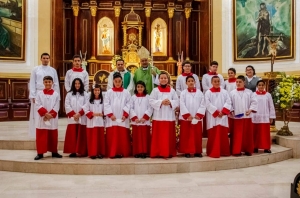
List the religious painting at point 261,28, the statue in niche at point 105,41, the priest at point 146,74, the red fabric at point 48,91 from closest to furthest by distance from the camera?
the red fabric at point 48,91 → the priest at point 146,74 → the religious painting at point 261,28 → the statue in niche at point 105,41

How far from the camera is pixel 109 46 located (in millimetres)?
15570

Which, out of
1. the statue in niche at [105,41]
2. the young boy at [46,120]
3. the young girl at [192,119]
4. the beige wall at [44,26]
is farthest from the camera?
the statue in niche at [105,41]

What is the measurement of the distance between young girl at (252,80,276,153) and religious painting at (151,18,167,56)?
7.67m

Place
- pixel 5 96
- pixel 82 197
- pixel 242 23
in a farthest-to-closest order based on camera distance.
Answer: pixel 242 23, pixel 5 96, pixel 82 197

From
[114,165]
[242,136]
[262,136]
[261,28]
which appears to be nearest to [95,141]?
[114,165]

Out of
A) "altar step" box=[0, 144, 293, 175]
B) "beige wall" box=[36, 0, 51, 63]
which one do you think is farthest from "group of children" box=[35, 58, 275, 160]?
"beige wall" box=[36, 0, 51, 63]

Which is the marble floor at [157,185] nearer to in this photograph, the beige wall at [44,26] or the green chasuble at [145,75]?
the green chasuble at [145,75]

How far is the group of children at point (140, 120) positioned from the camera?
288 inches

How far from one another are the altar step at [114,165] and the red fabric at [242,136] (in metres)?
0.25

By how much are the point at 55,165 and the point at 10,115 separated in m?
7.40

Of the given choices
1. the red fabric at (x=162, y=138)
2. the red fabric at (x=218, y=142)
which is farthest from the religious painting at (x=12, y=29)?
the red fabric at (x=218, y=142)

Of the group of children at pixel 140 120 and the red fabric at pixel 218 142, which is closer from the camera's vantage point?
the group of children at pixel 140 120

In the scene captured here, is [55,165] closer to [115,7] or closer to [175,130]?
[175,130]

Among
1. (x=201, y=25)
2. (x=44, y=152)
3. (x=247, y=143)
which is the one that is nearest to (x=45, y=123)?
(x=44, y=152)
